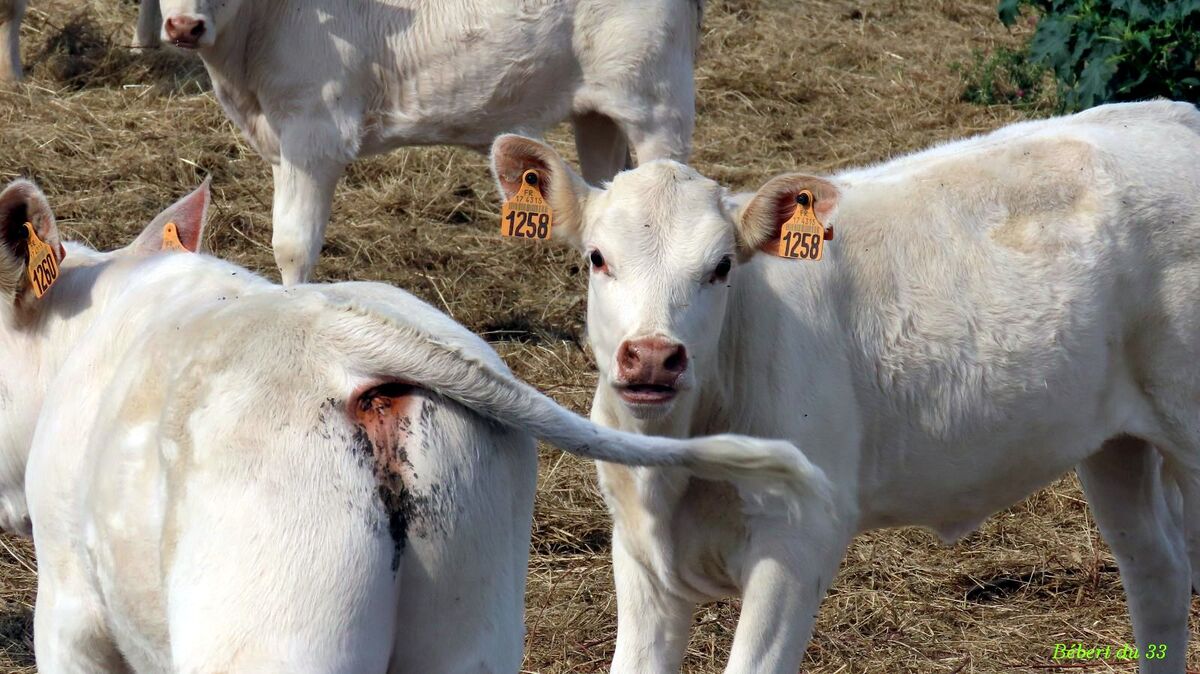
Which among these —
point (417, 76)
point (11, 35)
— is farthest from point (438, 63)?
point (11, 35)

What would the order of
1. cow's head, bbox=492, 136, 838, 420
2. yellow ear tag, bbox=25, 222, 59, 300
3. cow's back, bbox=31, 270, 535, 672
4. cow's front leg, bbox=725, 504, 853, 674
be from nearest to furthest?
1. cow's back, bbox=31, 270, 535, 672
2. yellow ear tag, bbox=25, 222, 59, 300
3. cow's head, bbox=492, 136, 838, 420
4. cow's front leg, bbox=725, 504, 853, 674

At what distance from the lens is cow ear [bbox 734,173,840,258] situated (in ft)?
12.9

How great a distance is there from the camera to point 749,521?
3.71m

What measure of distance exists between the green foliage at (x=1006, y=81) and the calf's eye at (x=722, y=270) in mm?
7235

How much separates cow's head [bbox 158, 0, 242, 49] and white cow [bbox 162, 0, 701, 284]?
0.07m

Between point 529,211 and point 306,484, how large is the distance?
6.22 ft

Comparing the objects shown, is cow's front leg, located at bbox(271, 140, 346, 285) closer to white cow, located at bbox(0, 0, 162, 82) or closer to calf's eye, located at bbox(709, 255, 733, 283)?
calf's eye, located at bbox(709, 255, 733, 283)

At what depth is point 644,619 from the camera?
13.2 ft

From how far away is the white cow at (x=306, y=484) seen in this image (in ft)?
7.51

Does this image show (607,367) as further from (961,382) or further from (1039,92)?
(1039,92)

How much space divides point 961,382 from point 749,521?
2.62 ft

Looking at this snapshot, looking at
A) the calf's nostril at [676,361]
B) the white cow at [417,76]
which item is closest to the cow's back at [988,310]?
the calf's nostril at [676,361]

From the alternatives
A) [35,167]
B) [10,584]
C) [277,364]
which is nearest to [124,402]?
[277,364]

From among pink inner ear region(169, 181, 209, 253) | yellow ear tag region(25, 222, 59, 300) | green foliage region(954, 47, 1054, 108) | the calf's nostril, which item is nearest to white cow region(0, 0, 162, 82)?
green foliage region(954, 47, 1054, 108)
